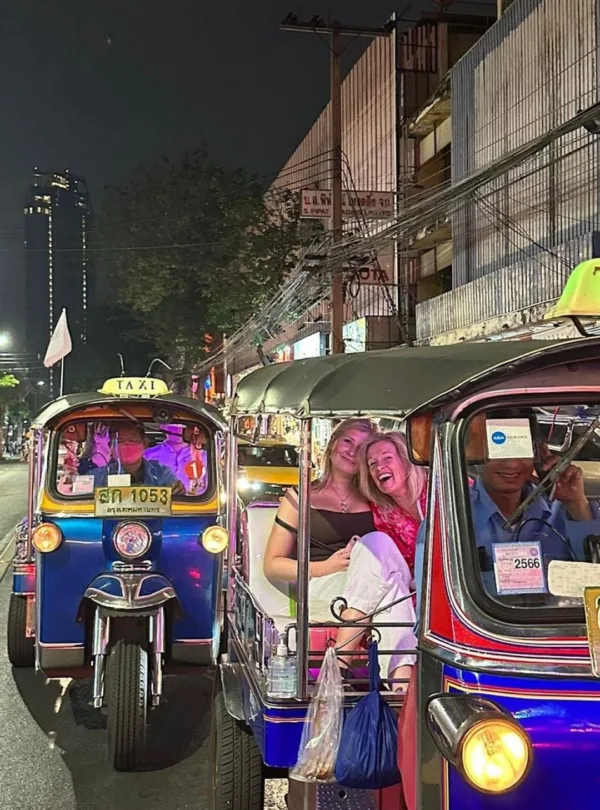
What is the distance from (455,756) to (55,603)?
12.2 feet

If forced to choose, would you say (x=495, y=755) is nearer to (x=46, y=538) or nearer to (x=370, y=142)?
(x=46, y=538)

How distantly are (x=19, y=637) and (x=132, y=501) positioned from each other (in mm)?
2066

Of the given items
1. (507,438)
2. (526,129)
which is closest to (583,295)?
(507,438)

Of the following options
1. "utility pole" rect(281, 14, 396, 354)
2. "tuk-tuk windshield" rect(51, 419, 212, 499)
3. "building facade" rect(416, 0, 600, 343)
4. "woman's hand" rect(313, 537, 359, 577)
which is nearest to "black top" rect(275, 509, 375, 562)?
"woman's hand" rect(313, 537, 359, 577)

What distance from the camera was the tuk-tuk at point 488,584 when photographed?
2.09 m

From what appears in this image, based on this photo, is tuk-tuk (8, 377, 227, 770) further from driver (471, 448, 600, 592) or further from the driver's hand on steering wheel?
driver (471, 448, 600, 592)

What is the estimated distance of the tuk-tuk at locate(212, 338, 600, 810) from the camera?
209 centimetres

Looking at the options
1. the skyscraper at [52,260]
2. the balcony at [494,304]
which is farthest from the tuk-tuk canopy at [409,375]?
the skyscraper at [52,260]

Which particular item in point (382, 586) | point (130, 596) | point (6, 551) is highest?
point (382, 586)

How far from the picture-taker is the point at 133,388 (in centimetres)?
570

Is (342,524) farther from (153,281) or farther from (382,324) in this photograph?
(153,281)

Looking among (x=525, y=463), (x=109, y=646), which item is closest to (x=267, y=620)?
(x=525, y=463)

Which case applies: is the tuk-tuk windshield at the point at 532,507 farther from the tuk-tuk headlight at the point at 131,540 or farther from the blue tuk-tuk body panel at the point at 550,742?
the tuk-tuk headlight at the point at 131,540

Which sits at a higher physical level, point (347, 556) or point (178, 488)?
point (178, 488)
